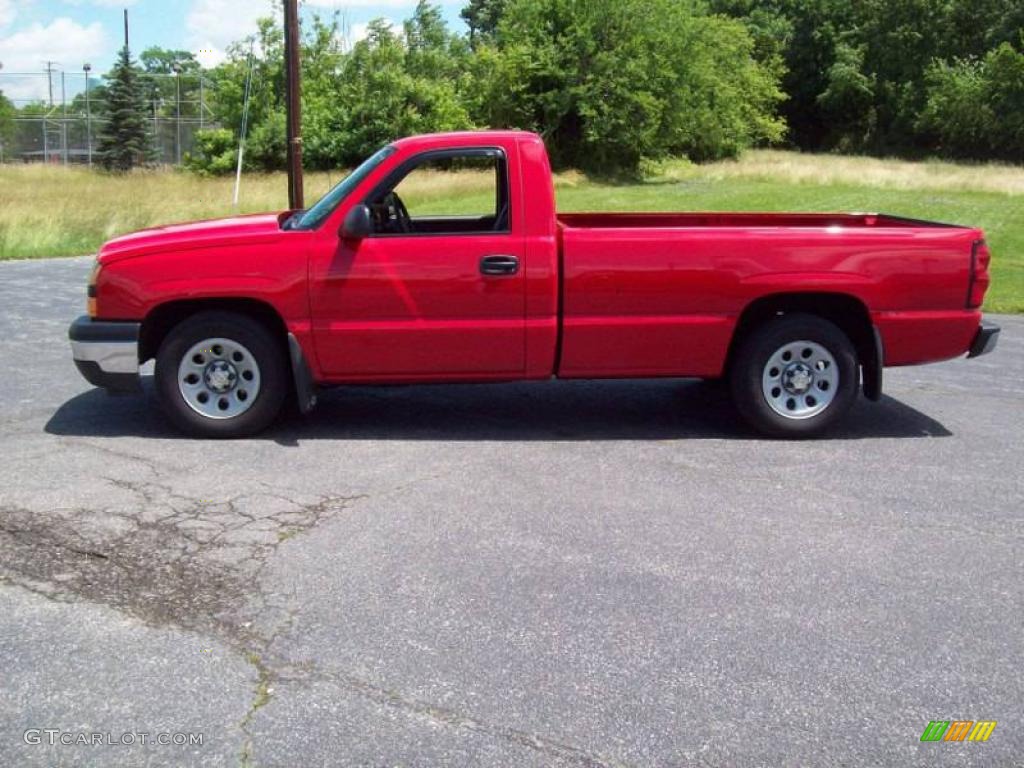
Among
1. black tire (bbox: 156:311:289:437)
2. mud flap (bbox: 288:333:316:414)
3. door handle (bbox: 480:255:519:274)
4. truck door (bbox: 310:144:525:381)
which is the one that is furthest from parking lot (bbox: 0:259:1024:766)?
door handle (bbox: 480:255:519:274)

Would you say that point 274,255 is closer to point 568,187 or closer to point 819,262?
point 819,262

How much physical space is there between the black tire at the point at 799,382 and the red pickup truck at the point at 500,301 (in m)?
0.01

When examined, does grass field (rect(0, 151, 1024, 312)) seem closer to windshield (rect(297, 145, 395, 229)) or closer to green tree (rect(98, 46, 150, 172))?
windshield (rect(297, 145, 395, 229))

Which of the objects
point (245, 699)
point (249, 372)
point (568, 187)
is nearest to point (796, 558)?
point (245, 699)

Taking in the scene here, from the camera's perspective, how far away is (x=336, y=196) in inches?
283

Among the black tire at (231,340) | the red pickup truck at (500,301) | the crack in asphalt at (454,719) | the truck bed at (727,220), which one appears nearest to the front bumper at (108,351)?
the red pickup truck at (500,301)

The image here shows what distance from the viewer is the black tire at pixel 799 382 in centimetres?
725

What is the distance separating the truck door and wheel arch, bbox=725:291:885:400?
1509 millimetres

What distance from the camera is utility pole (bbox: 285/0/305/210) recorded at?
16.4 m

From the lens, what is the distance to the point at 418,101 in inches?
1662

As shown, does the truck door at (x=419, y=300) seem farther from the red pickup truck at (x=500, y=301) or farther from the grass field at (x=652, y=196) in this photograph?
the grass field at (x=652, y=196)

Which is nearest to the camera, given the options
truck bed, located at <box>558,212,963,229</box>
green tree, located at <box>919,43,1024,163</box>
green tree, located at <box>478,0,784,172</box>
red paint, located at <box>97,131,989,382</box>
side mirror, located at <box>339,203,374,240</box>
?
side mirror, located at <box>339,203,374,240</box>

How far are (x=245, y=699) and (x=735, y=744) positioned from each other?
159 cm

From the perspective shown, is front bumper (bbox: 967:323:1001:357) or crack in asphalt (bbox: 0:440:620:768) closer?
crack in asphalt (bbox: 0:440:620:768)
